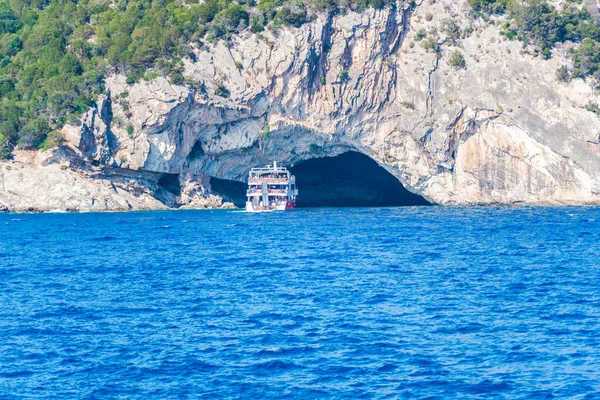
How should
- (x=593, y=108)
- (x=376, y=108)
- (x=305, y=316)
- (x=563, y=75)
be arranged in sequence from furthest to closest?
1. (x=376, y=108)
2. (x=563, y=75)
3. (x=593, y=108)
4. (x=305, y=316)

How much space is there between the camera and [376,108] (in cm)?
9538

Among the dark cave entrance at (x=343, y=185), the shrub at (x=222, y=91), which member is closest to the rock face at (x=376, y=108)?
the shrub at (x=222, y=91)

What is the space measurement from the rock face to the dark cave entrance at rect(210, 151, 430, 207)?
911 centimetres

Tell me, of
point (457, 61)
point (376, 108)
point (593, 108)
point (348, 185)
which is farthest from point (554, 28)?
point (348, 185)

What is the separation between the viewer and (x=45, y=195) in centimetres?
9362

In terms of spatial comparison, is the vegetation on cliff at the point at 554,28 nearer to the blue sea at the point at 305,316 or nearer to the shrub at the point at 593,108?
the shrub at the point at 593,108

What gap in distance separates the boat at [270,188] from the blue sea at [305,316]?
2794 cm

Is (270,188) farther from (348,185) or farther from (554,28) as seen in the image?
(554,28)

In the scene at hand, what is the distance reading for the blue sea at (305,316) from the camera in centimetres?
2733

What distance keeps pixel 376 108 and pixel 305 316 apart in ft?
200

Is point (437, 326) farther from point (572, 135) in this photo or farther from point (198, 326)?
point (572, 135)

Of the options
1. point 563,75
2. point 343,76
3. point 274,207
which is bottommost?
point 274,207

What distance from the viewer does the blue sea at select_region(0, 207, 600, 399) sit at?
89.7 feet

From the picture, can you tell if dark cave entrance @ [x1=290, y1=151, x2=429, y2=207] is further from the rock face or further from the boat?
the rock face
